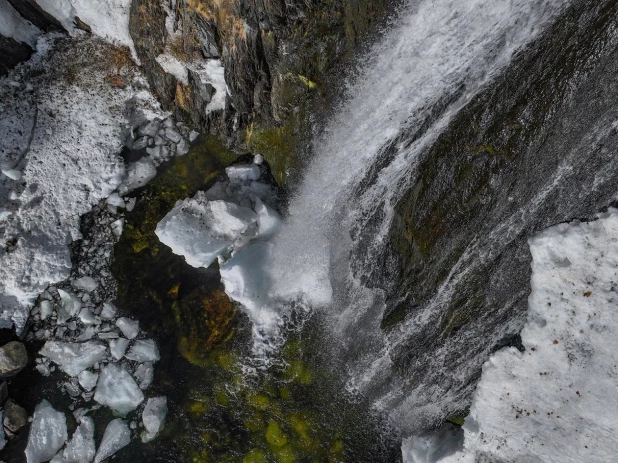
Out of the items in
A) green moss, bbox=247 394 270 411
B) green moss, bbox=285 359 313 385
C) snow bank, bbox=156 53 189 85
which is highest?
snow bank, bbox=156 53 189 85

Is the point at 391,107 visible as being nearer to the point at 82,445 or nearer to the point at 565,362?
the point at 565,362

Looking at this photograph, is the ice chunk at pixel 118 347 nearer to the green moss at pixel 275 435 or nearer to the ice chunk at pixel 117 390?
the ice chunk at pixel 117 390

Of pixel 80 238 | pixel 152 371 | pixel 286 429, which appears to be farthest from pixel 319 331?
pixel 80 238

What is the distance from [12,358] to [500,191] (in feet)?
23.7

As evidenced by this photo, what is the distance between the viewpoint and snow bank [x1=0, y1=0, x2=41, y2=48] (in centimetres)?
634

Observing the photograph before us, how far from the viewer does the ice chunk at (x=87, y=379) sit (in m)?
7.09

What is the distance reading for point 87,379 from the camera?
279 inches

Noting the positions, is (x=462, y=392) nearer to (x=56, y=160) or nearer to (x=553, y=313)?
(x=553, y=313)

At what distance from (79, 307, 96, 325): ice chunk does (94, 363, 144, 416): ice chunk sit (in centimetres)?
77

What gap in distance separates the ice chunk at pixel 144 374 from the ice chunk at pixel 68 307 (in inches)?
53.4

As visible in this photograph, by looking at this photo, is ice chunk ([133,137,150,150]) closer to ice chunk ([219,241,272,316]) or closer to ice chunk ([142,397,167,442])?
ice chunk ([219,241,272,316])

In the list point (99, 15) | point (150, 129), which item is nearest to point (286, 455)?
point (150, 129)

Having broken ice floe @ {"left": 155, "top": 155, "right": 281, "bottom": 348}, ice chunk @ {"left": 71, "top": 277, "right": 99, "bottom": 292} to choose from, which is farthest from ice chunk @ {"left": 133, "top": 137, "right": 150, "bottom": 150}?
ice chunk @ {"left": 71, "top": 277, "right": 99, "bottom": 292}

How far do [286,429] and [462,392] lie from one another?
3091 mm
